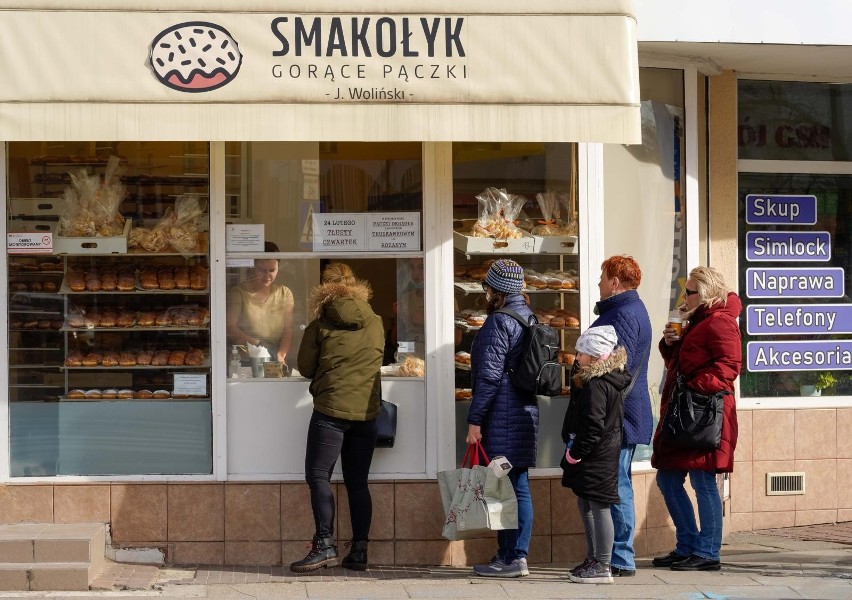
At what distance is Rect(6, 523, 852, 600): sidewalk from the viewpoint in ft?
22.7

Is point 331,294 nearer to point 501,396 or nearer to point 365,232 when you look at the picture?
point 365,232

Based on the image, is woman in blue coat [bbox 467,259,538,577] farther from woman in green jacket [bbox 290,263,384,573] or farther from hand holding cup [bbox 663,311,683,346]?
hand holding cup [bbox 663,311,683,346]

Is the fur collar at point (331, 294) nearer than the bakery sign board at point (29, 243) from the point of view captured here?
Yes

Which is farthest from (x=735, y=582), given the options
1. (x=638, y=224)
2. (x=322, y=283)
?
(x=322, y=283)

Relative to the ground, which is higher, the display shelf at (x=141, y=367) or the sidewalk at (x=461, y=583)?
the display shelf at (x=141, y=367)

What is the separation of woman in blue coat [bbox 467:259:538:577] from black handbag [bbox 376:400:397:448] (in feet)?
2.01

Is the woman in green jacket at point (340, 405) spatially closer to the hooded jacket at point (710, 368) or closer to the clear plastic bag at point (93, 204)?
the clear plastic bag at point (93, 204)

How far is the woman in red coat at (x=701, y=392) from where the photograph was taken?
739cm

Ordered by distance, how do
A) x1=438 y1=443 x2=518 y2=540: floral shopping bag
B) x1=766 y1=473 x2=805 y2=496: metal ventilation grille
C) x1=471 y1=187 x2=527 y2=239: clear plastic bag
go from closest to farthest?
x1=438 y1=443 x2=518 y2=540: floral shopping bag, x1=471 y1=187 x2=527 y2=239: clear plastic bag, x1=766 y1=473 x2=805 y2=496: metal ventilation grille

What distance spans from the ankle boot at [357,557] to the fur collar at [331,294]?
4.69ft

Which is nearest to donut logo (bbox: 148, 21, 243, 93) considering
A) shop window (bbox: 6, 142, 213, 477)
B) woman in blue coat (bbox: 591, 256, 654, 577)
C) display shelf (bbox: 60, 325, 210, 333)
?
shop window (bbox: 6, 142, 213, 477)

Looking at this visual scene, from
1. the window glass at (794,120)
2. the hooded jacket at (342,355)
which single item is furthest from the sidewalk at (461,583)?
the window glass at (794,120)

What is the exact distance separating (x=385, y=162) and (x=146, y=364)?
6.58ft

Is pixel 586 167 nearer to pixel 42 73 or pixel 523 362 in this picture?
pixel 523 362
